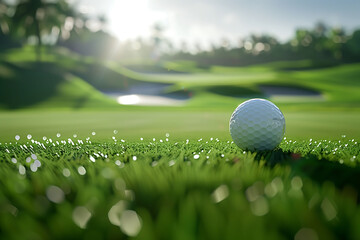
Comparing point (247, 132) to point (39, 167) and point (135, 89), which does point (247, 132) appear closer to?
point (39, 167)

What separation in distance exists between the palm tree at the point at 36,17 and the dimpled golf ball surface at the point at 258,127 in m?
37.0

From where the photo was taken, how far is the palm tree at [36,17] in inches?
1393

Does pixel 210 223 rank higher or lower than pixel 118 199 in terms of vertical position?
higher

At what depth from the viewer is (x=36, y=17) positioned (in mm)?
35688

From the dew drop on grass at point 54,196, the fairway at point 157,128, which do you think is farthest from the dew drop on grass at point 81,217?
the fairway at point 157,128

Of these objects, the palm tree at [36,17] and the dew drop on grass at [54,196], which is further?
the palm tree at [36,17]

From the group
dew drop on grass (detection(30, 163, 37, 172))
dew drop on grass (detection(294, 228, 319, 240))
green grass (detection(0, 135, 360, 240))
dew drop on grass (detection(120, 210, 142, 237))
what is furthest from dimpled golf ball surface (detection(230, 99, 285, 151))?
dew drop on grass (detection(120, 210, 142, 237))

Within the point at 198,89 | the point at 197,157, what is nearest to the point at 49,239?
the point at 197,157

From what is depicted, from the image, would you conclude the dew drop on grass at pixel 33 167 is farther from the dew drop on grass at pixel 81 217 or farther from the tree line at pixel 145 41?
the tree line at pixel 145 41

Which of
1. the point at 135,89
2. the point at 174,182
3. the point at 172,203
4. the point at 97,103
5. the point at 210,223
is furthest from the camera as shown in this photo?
the point at 135,89

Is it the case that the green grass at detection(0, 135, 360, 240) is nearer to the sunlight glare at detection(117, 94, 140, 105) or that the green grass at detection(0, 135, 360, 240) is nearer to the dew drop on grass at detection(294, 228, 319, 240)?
the dew drop on grass at detection(294, 228, 319, 240)

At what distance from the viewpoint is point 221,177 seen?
78.5 inches

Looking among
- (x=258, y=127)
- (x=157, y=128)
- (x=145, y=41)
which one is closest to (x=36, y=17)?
(x=157, y=128)

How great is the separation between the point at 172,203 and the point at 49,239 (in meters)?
0.60
